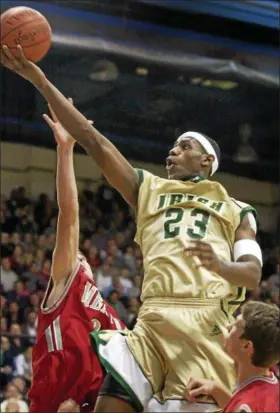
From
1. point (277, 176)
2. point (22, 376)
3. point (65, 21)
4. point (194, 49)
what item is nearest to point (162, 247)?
point (22, 376)

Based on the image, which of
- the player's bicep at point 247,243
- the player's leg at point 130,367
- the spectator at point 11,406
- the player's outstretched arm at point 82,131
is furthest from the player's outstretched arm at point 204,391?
the spectator at point 11,406

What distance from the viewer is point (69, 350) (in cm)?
518

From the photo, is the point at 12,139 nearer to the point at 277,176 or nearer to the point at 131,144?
the point at 131,144

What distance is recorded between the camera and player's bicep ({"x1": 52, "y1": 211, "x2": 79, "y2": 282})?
5316 millimetres

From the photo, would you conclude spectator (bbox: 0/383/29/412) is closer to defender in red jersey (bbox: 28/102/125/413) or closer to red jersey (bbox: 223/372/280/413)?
defender in red jersey (bbox: 28/102/125/413)

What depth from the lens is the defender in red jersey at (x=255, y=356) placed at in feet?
12.9

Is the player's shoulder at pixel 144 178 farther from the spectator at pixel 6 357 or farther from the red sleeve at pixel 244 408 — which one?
the spectator at pixel 6 357

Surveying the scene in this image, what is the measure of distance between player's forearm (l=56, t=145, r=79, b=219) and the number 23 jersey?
64 centimetres

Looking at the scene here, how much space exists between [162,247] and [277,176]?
511 inches

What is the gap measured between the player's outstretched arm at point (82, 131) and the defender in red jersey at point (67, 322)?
486mm

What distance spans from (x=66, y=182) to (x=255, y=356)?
5.65 feet

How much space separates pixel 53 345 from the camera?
5.18 metres

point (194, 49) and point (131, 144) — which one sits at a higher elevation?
point (194, 49)

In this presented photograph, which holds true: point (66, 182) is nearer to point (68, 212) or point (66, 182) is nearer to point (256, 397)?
point (68, 212)
